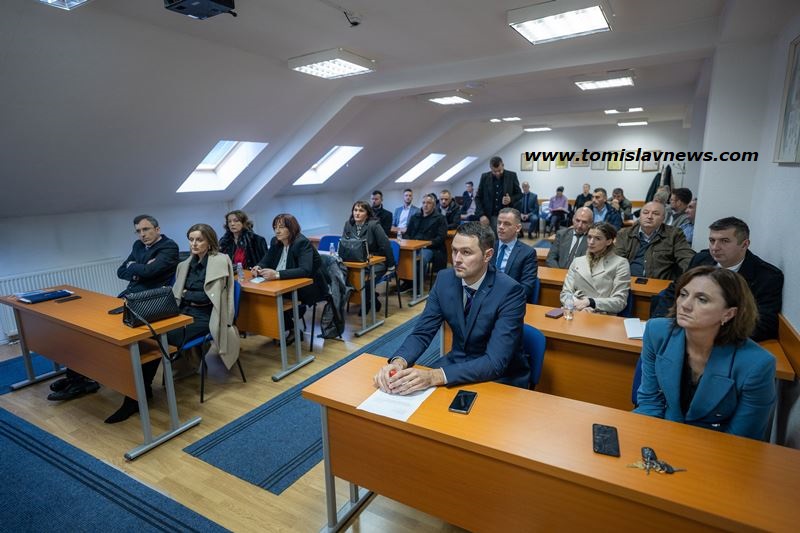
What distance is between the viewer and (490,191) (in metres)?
6.25

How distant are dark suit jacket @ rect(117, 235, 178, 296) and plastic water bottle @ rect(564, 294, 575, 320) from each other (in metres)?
3.13

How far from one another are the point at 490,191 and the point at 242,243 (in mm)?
3559

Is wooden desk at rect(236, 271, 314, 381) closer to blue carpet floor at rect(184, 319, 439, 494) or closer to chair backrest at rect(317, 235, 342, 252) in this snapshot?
blue carpet floor at rect(184, 319, 439, 494)

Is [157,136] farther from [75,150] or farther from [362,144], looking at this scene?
[362,144]

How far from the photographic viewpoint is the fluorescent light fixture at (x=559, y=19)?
287cm

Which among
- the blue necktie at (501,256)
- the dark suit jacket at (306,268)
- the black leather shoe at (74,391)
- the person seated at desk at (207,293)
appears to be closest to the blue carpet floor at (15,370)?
the black leather shoe at (74,391)

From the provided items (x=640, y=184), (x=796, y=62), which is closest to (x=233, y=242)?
(x=796, y=62)

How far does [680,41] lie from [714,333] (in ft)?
10.2

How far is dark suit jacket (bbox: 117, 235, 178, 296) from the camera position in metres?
3.55

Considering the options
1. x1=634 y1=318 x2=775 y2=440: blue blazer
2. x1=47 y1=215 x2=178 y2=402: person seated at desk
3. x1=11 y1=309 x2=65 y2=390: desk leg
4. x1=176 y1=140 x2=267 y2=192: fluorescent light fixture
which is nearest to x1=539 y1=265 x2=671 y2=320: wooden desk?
x1=634 y1=318 x2=775 y2=440: blue blazer

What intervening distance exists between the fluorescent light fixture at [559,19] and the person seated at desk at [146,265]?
3.25m

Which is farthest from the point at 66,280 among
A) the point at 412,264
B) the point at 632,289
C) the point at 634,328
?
the point at 632,289

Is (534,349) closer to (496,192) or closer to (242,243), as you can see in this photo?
(242,243)

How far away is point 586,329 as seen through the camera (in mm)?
2510
